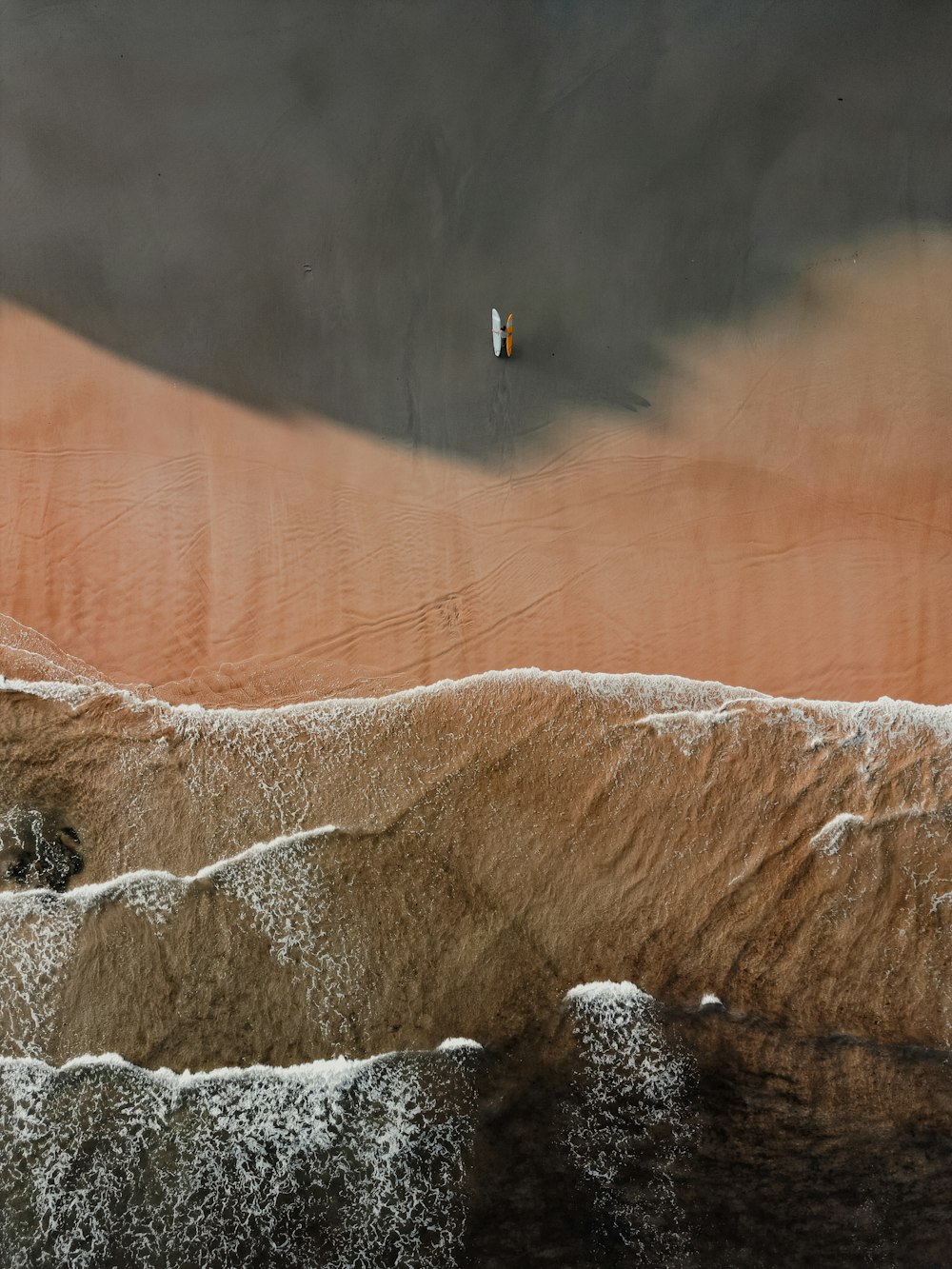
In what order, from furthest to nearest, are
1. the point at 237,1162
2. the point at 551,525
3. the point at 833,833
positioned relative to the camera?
the point at 551,525
the point at 833,833
the point at 237,1162

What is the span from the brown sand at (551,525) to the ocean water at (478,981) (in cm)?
86

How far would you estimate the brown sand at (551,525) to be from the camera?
4930 mm

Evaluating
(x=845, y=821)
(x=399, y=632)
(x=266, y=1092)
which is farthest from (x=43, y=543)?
(x=845, y=821)

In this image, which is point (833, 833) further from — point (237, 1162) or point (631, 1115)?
point (237, 1162)

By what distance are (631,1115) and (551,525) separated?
3092 mm

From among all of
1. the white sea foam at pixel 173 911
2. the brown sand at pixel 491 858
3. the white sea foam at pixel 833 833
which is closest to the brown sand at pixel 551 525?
the brown sand at pixel 491 858

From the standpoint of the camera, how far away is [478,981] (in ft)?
11.5

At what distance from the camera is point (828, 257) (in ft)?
16.8

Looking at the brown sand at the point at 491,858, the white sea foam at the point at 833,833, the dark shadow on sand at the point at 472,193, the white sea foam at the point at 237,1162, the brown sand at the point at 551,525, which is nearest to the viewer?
the white sea foam at the point at 237,1162

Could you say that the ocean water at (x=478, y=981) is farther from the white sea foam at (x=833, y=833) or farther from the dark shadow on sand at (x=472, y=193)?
the dark shadow on sand at (x=472, y=193)

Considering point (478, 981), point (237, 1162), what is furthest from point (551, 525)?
point (237, 1162)

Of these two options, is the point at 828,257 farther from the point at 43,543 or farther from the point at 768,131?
the point at 43,543

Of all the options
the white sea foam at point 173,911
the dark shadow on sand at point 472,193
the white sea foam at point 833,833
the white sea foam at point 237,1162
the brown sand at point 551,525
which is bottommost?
the white sea foam at point 237,1162

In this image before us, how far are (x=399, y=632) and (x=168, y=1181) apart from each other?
2836 millimetres
